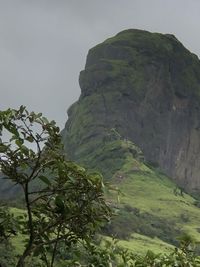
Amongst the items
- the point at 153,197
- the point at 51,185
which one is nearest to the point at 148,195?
the point at 153,197

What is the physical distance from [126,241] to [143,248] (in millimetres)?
5862

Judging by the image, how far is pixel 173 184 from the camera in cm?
19075

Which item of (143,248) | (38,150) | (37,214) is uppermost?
(38,150)

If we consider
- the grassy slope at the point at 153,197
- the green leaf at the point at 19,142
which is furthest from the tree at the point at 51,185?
the grassy slope at the point at 153,197

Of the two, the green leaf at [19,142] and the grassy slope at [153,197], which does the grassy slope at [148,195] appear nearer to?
the grassy slope at [153,197]

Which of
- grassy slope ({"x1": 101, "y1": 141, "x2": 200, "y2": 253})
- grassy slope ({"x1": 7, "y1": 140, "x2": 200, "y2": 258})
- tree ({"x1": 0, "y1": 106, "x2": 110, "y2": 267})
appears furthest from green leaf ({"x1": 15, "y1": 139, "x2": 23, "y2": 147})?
Answer: grassy slope ({"x1": 101, "y1": 141, "x2": 200, "y2": 253})

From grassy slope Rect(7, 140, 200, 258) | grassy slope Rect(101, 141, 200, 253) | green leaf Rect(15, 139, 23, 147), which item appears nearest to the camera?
green leaf Rect(15, 139, 23, 147)

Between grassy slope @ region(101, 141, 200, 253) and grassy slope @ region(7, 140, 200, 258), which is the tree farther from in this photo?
grassy slope @ region(101, 141, 200, 253)

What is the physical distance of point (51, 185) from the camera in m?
4.88

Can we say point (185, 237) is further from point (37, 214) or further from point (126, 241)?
point (126, 241)

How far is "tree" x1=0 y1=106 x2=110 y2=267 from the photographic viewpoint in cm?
471

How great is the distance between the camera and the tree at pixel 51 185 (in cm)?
471

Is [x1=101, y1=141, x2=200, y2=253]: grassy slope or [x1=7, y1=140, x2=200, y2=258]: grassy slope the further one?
[x1=101, y1=141, x2=200, y2=253]: grassy slope

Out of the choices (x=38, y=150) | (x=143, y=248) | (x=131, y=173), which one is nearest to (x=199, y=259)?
(x=38, y=150)
